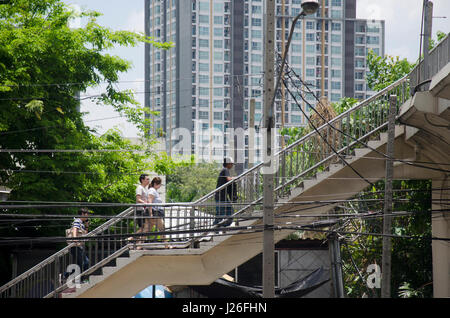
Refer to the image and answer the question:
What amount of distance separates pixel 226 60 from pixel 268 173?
344 ft

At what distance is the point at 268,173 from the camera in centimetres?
1351

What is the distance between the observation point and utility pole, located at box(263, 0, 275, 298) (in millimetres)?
13273

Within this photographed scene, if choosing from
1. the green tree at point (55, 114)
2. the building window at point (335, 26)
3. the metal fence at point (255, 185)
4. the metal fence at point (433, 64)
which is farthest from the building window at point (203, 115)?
the metal fence at point (433, 64)

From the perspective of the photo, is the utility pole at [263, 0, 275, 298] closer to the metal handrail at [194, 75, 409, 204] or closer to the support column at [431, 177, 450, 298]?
the metal handrail at [194, 75, 409, 204]

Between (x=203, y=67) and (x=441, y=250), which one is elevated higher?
(x=203, y=67)

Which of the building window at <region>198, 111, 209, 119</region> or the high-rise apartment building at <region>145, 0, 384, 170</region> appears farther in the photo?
the building window at <region>198, 111, 209, 119</region>

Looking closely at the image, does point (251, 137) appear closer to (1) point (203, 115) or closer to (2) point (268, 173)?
(2) point (268, 173)

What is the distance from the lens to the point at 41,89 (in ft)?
69.5

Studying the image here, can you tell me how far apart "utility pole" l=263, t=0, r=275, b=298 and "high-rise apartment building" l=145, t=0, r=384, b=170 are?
9502 centimetres

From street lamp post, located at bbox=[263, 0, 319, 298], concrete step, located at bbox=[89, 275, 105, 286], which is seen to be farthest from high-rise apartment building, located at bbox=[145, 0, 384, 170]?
street lamp post, located at bbox=[263, 0, 319, 298]

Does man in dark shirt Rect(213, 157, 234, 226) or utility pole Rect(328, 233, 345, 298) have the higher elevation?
man in dark shirt Rect(213, 157, 234, 226)

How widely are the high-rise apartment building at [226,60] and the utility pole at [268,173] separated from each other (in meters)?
95.0

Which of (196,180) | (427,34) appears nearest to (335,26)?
(196,180)
